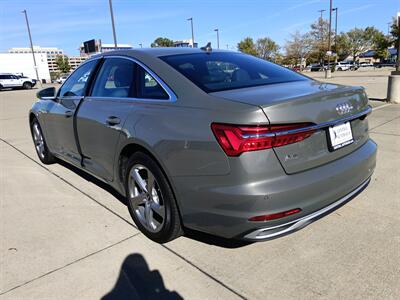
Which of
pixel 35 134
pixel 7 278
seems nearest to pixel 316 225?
pixel 7 278

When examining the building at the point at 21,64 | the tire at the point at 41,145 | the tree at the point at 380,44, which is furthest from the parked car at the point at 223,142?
the tree at the point at 380,44

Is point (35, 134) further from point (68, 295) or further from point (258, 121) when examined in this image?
point (258, 121)

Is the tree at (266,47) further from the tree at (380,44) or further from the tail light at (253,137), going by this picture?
the tail light at (253,137)

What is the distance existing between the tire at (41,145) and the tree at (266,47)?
72.5 metres

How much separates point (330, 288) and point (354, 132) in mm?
1183

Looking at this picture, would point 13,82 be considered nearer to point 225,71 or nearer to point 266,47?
point 225,71

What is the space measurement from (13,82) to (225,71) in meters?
39.5

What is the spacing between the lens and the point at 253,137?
216 centimetres

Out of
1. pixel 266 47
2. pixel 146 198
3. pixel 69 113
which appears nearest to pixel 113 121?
pixel 146 198

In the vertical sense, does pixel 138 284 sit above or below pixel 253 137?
below

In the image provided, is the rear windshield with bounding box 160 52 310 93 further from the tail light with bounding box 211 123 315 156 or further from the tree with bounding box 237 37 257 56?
the tree with bounding box 237 37 257 56

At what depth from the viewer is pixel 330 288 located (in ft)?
7.72

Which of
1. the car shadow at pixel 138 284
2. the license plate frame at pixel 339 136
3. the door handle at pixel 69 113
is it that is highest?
the door handle at pixel 69 113

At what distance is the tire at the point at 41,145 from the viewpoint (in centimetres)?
539
